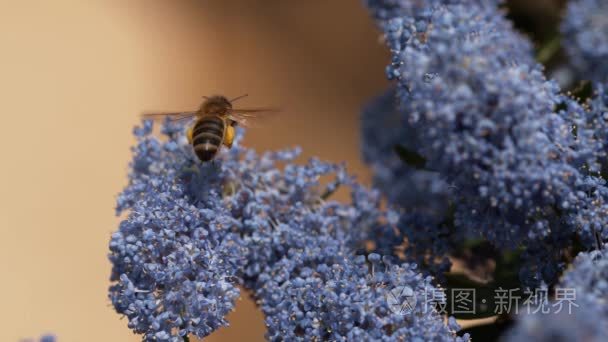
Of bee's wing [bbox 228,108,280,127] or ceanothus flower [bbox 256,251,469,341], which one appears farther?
bee's wing [bbox 228,108,280,127]

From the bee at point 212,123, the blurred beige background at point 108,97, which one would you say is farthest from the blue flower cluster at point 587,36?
the blurred beige background at point 108,97

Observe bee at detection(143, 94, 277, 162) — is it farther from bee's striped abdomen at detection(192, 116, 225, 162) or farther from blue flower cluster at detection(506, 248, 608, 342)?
blue flower cluster at detection(506, 248, 608, 342)

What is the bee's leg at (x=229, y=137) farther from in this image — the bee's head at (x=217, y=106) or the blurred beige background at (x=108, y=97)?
the blurred beige background at (x=108, y=97)

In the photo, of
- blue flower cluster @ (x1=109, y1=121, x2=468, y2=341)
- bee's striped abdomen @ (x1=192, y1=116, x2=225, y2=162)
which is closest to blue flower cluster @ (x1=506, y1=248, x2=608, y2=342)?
blue flower cluster @ (x1=109, y1=121, x2=468, y2=341)

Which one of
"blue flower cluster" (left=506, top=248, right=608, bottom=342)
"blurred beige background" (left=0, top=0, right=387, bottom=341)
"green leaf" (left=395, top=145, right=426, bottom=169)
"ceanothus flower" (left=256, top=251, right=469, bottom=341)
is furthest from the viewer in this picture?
"blurred beige background" (left=0, top=0, right=387, bottom=341)

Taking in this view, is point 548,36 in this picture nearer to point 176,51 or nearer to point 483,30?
point 483,30

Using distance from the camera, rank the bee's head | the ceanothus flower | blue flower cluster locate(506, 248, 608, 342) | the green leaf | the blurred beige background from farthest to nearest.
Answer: the blurred beige background
the bee's head
the green leaf
the ceanothus flower
blue flower cluster locate(506, 248, 608, 342)

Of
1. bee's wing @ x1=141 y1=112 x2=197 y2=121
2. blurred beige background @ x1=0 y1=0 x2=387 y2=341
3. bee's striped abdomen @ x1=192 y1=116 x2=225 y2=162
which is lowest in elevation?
bee's striped abdomen @ x1=192 y1=116 x2=225 y2=162

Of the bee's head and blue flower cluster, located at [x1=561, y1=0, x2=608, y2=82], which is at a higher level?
blue flower cluster, located at [x1=561, y1=0, x2=608, y2=82]
